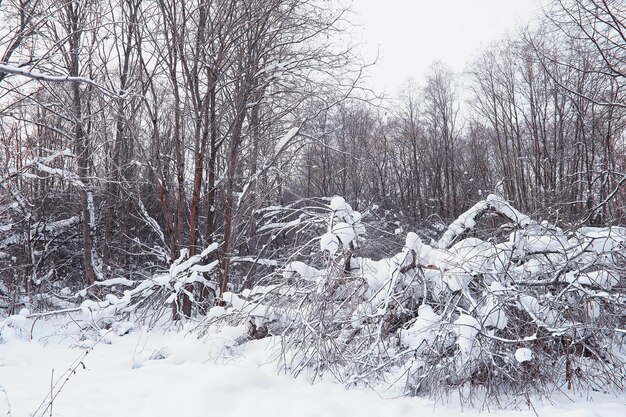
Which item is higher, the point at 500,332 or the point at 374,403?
the point at 500,332

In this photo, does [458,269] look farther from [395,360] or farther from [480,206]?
[480,206]

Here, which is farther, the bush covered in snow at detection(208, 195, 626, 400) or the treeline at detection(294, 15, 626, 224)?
the treeline at detection(294, 15, 626, 224)

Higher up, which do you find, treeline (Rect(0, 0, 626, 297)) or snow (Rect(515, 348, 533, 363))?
treeline (Rect(0, 0, 626, 297))

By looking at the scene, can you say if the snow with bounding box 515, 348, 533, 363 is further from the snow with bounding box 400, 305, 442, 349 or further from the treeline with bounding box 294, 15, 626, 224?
the treeline with bounding box 294, 15, 626, 224

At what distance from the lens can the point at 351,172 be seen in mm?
20047

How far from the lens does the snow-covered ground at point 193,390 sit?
317 centimetres

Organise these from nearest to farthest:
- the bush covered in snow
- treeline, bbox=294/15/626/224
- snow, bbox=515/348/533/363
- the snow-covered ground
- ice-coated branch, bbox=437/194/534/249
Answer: snow, bbox=515/348/533/363 < the snow-covered ground < the bush covered in snow < ice-coated branch, bbox=437/194/534/249 < treeline, bbox=294/15/626/224

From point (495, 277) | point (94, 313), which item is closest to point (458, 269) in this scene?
point (495, 277)

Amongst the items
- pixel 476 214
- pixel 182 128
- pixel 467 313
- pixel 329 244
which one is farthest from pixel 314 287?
pixel 182 128

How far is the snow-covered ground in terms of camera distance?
10.4ft

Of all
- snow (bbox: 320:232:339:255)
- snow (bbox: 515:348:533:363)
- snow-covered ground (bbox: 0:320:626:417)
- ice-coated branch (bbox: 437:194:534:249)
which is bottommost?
snow-covered ground (bbox: 0:320:626:417)

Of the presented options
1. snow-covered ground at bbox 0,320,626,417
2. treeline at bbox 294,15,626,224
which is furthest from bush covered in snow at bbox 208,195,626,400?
treeline at bbox 294,15,626,224

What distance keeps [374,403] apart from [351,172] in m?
17.0

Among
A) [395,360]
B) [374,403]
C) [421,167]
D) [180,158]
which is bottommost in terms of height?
[374,403]
